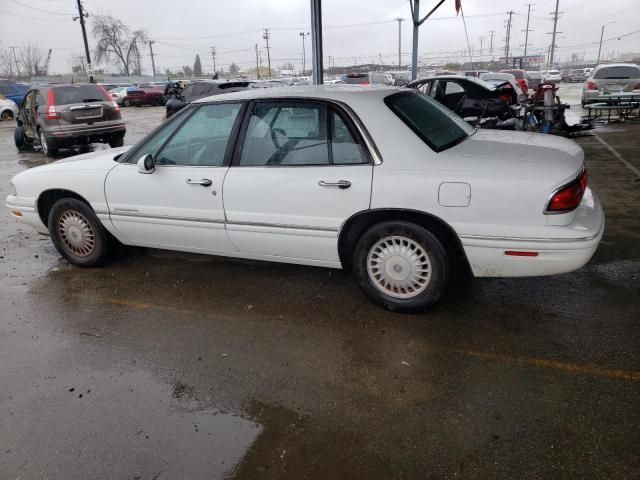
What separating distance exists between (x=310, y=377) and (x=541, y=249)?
1.58 metres

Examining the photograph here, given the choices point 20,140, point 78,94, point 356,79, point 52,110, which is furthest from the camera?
point 356,79

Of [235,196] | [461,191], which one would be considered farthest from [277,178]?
[461,191]

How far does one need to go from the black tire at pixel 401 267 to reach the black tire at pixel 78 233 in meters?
2.40

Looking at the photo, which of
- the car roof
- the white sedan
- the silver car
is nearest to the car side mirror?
the white sedan

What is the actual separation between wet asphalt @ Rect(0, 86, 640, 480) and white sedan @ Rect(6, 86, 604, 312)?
395 mm

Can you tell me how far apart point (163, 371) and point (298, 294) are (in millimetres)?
1277

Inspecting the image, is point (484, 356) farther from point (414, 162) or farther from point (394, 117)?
point (394, 117)

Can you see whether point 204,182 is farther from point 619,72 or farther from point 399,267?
point 619,72

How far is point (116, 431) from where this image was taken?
248cm

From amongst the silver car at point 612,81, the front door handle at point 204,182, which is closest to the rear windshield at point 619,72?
the silver car at point 612,81

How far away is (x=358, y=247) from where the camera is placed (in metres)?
3.48

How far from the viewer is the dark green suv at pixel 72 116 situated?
11.0 meters

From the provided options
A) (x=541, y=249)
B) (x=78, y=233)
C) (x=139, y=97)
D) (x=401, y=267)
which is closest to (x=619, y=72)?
(x=541, y=249)

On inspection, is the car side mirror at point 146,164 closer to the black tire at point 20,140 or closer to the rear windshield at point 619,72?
the black tire at point 20,140
